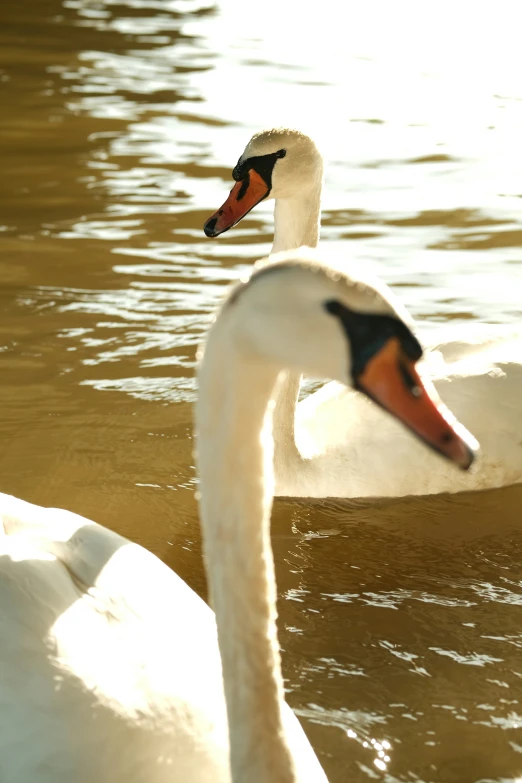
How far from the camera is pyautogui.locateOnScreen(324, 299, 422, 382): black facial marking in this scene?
2.09m

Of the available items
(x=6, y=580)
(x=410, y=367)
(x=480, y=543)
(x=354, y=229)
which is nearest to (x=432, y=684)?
(x=480, y=543)

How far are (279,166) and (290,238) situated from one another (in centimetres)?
28

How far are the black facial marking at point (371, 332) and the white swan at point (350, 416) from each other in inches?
109

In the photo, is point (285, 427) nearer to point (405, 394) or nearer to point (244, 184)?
point (244, 184)

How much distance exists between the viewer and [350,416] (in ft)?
16.8

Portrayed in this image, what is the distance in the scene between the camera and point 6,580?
2.96 m

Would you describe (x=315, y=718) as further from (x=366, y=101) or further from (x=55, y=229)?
(x=366, y=101)

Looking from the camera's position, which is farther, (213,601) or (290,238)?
(290,238)

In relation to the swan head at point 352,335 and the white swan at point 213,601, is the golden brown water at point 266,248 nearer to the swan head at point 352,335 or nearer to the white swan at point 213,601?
the white swan at point 213,601

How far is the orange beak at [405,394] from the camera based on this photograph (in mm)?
2078

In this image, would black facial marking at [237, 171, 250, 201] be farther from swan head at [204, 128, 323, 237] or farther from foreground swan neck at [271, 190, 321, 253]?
foreground swan neck at [271, 190, 321, 253]

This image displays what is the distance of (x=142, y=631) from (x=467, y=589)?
72.2 inches

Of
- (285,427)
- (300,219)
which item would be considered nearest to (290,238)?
(300,219)

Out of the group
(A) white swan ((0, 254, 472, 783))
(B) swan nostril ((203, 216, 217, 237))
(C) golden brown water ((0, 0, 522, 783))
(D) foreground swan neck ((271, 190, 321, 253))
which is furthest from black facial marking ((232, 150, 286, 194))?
(A) white swan ((0, 254, 472, 783))
